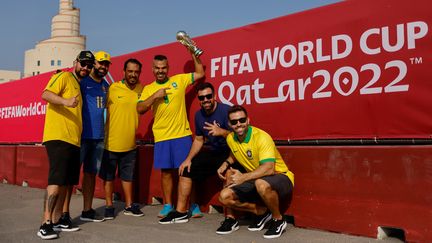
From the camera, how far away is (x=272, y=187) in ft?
13.2

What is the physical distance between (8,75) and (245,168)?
104 meters

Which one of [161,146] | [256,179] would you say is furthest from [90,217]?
[256,179]

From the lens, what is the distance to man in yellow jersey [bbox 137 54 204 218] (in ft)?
16.4

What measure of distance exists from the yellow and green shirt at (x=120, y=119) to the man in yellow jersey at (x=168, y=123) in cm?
25

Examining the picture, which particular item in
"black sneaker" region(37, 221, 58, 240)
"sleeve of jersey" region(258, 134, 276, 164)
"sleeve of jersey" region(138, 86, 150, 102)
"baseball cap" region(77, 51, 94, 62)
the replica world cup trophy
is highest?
the replica world cup trophy

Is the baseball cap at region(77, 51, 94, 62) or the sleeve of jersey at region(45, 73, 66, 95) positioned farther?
the baseball cap at region(77, 51, 94, 62)

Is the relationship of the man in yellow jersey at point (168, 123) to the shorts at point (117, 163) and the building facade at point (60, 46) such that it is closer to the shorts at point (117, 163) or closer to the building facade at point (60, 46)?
the shorts at point (117, 163)

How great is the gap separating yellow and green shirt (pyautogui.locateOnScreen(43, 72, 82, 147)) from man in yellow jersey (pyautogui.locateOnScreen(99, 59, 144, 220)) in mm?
727

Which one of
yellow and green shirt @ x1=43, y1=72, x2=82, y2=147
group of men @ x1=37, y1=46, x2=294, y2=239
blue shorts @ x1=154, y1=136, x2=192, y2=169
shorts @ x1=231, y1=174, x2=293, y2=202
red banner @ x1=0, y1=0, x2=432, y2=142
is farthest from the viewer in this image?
blue shorts @ x1=154, y1=136, x2=192, y2=169

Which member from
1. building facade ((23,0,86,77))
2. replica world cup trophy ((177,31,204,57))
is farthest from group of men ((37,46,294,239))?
building facade ((23,0,86,77))

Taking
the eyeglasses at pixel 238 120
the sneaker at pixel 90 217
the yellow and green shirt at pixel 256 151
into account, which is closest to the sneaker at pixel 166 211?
the sneaker at pixel 90 217

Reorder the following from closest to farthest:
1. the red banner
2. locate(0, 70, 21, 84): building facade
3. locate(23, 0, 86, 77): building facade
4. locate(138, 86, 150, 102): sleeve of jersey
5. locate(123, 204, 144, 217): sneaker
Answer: the red banner → locate(138, 86, 150, 102): sleeve of jersey → locate(123, 204, 144, 217): sneaker → locate(23, 0, 86, 77): building facade → locate(0, 70, 21, 84): building facade

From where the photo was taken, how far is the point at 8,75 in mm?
95812

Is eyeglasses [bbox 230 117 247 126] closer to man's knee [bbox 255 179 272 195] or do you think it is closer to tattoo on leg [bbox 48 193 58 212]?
man's knee [bbox 255 179 272 195]
